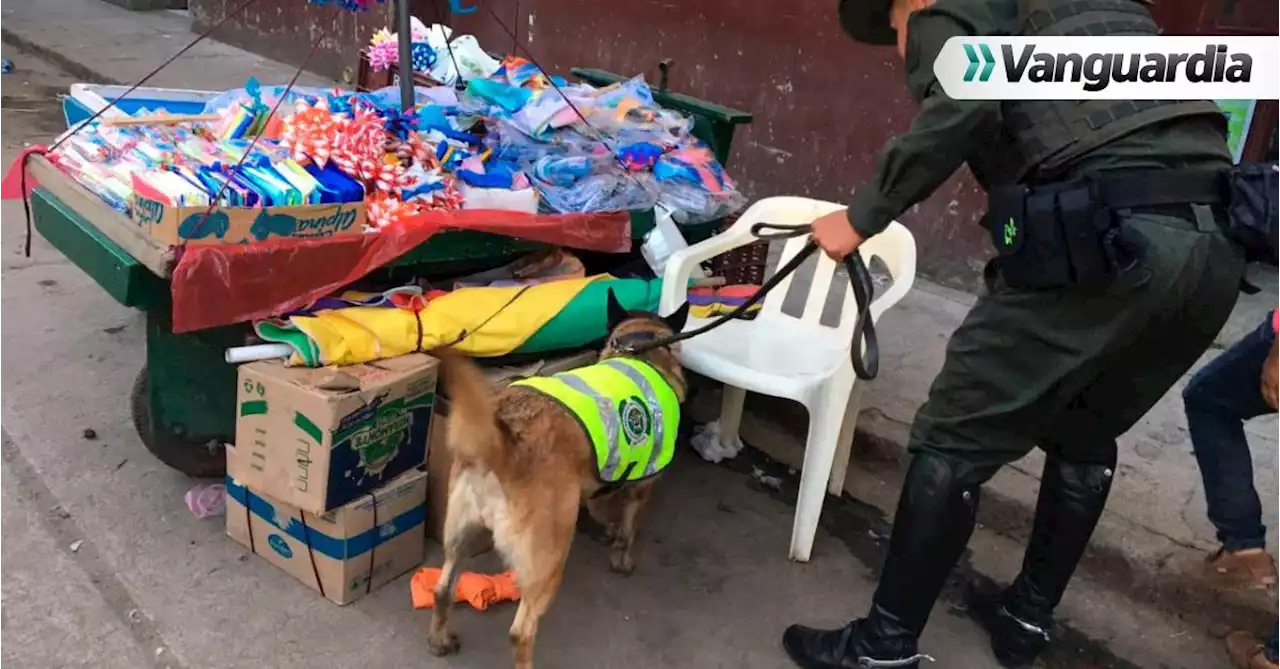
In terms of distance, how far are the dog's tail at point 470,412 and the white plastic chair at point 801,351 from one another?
3.73 feet

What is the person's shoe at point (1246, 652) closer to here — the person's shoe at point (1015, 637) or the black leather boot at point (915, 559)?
the person's shoe at point (1015, 637)

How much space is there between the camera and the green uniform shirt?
222cm

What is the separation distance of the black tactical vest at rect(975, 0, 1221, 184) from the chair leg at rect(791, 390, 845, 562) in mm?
1159

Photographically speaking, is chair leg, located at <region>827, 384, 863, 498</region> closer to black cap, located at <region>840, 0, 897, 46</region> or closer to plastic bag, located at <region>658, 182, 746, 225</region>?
plastic bag, located at <region>658, 182, 746, 225</region>

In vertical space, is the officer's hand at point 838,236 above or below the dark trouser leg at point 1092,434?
above

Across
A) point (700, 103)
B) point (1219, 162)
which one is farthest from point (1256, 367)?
point (700, 103)

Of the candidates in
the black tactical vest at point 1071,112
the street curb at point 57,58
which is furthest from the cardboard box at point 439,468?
the street curb at point 57,58

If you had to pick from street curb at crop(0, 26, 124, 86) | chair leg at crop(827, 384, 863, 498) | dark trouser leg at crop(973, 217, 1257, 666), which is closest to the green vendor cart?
chair leg at crop(827, 384, 863, 498)

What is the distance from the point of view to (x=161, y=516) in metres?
3.28

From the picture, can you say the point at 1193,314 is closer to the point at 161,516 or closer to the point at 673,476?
the point at 673,476

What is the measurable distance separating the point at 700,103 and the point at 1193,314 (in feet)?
8.32

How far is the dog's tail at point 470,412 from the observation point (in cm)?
237

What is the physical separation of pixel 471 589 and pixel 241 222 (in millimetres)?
1262

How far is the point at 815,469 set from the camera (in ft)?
10.9
